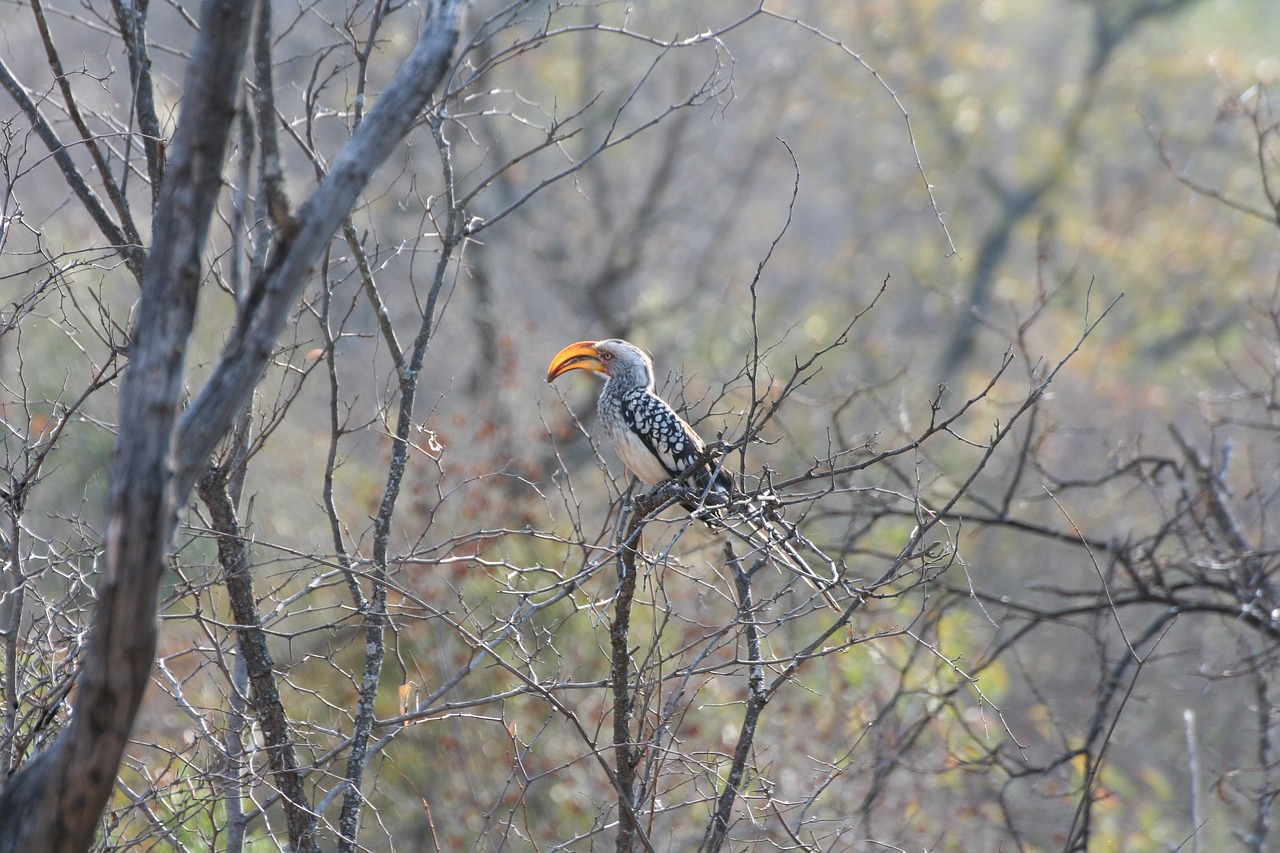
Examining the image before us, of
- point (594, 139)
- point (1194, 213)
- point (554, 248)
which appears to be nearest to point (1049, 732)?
point (554, 248)

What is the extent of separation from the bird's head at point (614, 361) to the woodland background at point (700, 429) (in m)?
0.21

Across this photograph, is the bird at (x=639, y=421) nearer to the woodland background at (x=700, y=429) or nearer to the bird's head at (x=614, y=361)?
the bird's head at (x=614, y=361)

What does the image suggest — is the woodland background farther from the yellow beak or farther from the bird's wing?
the bird's wing

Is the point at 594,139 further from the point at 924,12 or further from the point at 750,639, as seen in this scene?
the point at 750,639

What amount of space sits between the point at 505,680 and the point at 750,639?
197 inches

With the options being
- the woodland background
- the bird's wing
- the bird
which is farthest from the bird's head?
the bird's wing

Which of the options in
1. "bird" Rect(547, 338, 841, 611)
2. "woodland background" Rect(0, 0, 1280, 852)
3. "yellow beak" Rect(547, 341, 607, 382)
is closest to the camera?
"woodland background" Rect(0, 0, 1280, 852)

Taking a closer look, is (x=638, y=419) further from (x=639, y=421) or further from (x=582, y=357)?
(x=582, y=357)

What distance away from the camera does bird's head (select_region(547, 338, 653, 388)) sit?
558 cm

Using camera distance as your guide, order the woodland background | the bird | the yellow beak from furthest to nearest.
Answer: the yellow beak, the bird, the woodland background

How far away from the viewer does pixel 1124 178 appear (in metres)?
20.6

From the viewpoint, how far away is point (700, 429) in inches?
429

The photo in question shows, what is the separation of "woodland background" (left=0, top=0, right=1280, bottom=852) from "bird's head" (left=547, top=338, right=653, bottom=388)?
21 centimetres

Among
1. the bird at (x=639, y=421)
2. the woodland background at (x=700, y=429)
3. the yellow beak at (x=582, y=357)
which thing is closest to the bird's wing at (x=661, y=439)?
the bird at (x=639, y=421)
